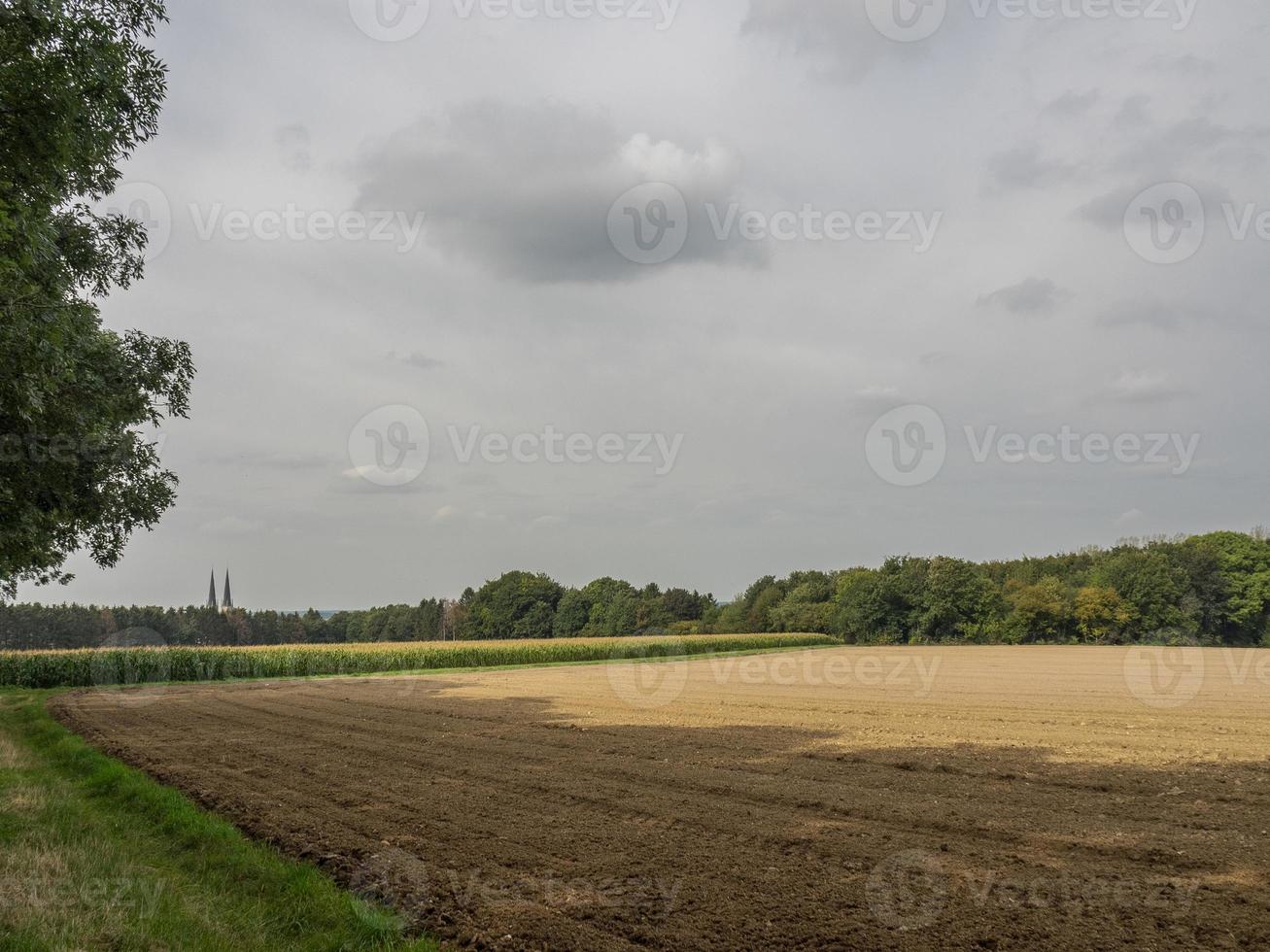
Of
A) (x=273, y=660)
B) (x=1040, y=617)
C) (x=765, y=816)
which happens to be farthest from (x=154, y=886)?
(x=1040, y=617)

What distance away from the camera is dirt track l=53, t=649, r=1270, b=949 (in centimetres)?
726

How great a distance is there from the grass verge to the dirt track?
1.59 feet

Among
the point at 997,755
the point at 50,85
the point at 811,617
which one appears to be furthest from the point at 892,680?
the point at 811,617

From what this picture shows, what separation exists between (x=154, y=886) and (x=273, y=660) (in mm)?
47993

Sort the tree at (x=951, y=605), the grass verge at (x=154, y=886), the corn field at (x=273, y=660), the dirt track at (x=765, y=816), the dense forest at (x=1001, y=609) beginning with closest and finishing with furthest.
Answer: the grass verge at (x=154, y=886) → the dirt track at (x=765, y=816) → the corn field at (x=273, y=660) → the dense forest at (x=1001, y=609) → the tree at (x=951, y=605)

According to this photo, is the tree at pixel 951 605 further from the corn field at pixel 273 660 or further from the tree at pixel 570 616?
the tree at pixel 570 616

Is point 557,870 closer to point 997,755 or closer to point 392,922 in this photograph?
point 392,922

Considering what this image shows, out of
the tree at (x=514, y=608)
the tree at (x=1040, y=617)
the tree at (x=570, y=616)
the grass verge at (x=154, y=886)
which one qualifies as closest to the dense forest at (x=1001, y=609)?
the tree at (x=1040, y=617)

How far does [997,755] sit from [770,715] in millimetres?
9357

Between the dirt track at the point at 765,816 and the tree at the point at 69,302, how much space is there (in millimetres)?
5451

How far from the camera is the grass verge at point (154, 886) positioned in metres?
6.79

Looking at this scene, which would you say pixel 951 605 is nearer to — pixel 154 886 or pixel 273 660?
pixel 273 660

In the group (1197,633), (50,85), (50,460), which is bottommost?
(1197,633)

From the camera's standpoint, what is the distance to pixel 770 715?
25.2 m
